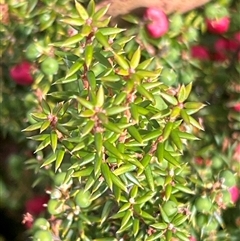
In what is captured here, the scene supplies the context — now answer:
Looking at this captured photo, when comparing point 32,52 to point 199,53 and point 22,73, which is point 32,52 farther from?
point 199,53

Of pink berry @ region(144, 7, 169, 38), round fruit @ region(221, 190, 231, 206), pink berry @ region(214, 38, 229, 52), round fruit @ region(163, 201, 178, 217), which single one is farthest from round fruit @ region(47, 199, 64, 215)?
pink berry @ region(214, 38, 229, 52)

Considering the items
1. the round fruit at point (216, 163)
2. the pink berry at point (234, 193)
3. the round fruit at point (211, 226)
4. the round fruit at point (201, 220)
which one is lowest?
the pink berry at point (234, 193)

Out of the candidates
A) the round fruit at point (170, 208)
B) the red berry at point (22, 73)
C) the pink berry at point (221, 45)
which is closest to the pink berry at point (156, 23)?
the pink berry at point (221, 45)

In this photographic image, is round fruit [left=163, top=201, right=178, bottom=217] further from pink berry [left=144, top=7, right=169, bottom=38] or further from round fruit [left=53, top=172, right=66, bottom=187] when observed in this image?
pink berry [left=144, top=7, right=169, bottom=38]

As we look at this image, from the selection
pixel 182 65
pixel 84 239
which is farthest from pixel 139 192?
pixel 182 65

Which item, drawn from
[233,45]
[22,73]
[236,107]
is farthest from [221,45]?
[22,73]

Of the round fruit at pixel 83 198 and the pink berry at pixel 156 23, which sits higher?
the pink berry at pixel 156 23

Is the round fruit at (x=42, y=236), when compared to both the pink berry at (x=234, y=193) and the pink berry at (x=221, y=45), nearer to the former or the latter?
the pink berry at (x=234, y=193)
